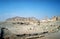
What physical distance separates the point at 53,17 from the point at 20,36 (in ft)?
5.82

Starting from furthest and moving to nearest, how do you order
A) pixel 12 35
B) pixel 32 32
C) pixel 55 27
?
pixel 55 27 < pixel 32 32 < pixel 12 35

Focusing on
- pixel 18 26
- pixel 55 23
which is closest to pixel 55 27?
pixel 55 23

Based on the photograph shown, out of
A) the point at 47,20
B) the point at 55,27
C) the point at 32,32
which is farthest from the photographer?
the point at 47,20

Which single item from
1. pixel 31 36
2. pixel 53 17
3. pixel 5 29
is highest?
pixel 53 17

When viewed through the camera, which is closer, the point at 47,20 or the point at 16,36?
the point at 16,36

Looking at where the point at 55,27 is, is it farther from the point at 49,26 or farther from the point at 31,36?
the point at 31,36

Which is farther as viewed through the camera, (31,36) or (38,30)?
(38,30)

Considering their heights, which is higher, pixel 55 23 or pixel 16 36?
pixel 55 23

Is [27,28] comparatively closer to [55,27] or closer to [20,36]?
[20,36]

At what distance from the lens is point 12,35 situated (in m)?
4.50

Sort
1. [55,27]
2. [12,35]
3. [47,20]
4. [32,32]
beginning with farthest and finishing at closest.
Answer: [47,20] → [55,27] → [32,32] → [12,35]

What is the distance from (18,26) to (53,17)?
1.64 metres

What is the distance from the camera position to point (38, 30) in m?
4.98

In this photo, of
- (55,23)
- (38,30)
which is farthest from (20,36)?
(55,23)
